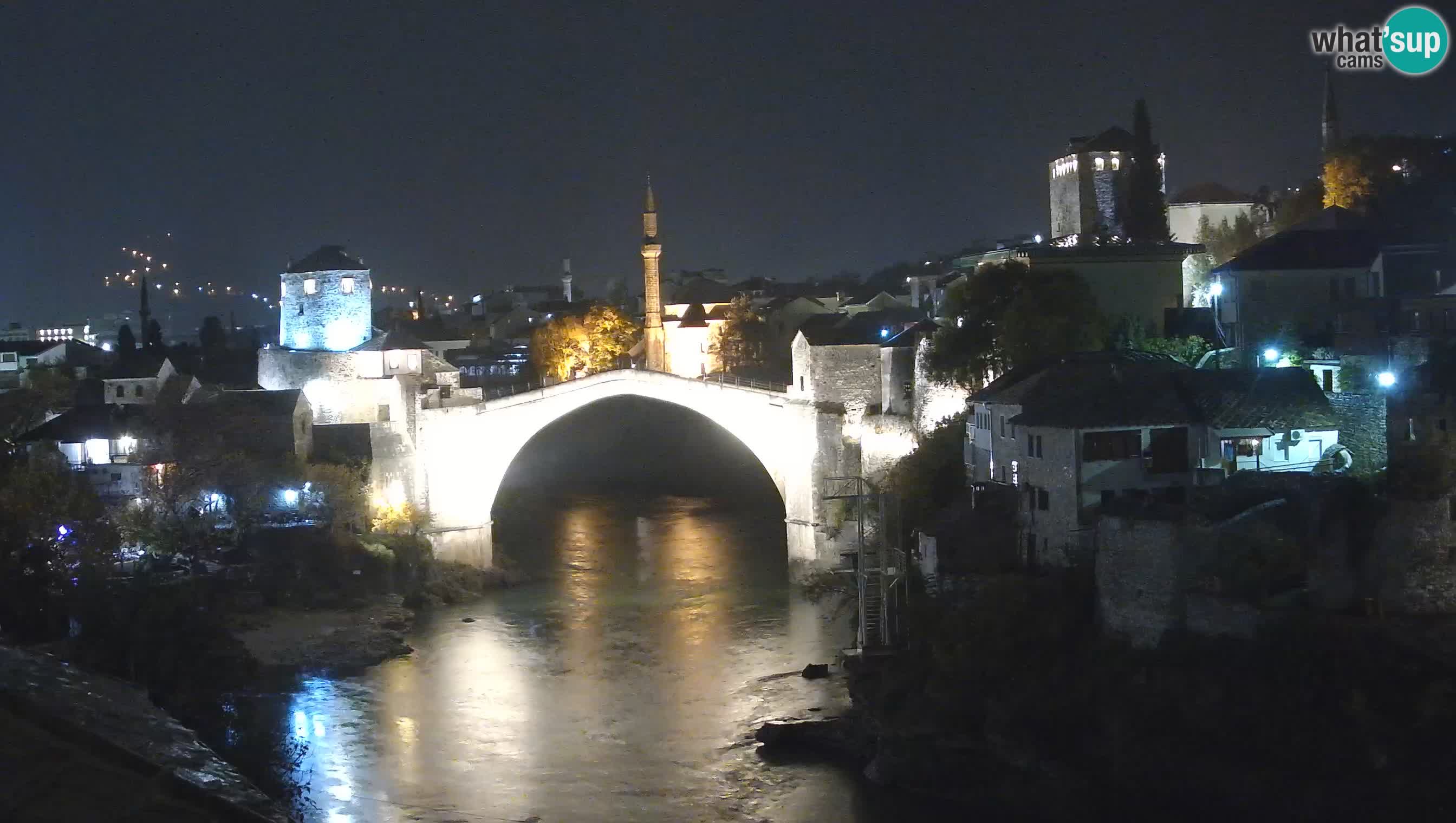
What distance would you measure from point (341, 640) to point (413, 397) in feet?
19.6

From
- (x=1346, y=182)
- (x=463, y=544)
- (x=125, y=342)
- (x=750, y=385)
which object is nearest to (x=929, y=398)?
(x=750, y=385)

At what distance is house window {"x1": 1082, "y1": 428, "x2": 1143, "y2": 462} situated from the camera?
16.3 metres

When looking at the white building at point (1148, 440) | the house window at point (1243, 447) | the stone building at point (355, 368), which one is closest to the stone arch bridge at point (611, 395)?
the stone building at point (355, 368)

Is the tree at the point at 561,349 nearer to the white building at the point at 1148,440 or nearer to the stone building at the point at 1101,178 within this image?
the stone building at the point at 1101,178

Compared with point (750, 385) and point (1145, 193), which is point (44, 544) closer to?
point (750, 385)

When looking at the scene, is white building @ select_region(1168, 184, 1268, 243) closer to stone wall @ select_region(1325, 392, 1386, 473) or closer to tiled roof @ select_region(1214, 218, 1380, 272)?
tiled roof @ select_region(1214, 218, 1380, 272)

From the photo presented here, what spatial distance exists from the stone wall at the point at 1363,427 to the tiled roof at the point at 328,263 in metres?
17.0

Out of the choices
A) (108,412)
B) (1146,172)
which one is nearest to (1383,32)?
(1146,172)

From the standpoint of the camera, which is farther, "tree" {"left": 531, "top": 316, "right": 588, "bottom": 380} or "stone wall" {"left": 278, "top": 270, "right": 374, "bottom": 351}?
"tree" {"left": 531, "top": 316, "right": 588, "bottom": 380}

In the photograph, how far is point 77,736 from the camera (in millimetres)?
12836

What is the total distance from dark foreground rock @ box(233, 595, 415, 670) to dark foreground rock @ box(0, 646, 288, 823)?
16.1ft

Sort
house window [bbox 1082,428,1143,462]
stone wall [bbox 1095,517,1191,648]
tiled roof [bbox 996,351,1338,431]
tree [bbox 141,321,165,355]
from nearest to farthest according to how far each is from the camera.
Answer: stone wall [bbox 1095,517,1191,648] < house window [bbox 1082,428,1143,462] < tiled roof [bbox 996,351,1338,431] < tree [bbox 141,321,165,355]

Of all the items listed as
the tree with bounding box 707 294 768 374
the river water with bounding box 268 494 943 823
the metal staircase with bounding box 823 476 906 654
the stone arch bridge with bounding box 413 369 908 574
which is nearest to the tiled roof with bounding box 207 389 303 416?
the stone arch bridge with bounding box 413 369 908 574

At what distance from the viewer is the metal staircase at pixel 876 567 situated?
740 inches
